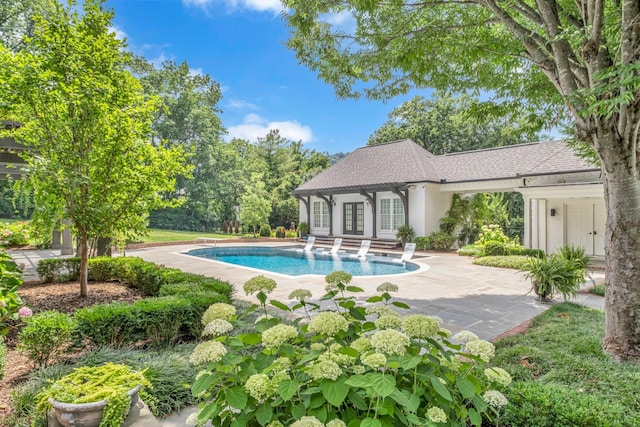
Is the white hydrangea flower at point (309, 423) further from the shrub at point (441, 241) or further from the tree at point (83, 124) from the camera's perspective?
the shrub at point (441, 241)

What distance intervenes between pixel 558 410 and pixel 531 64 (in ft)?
18.6

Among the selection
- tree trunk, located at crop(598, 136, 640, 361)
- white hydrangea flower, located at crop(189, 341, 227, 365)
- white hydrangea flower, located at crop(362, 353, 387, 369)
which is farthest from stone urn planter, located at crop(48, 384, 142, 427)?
tree trunk, located at crop(598, 136, 640, 361)

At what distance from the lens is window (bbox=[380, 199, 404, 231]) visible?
20.1 metres

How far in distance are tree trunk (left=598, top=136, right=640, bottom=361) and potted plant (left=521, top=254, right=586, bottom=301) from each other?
11.1 feet

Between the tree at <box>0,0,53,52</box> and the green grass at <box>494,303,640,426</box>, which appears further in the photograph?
the tree at <box>0,0,53,52</box>

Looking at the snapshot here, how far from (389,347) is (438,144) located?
115 feet

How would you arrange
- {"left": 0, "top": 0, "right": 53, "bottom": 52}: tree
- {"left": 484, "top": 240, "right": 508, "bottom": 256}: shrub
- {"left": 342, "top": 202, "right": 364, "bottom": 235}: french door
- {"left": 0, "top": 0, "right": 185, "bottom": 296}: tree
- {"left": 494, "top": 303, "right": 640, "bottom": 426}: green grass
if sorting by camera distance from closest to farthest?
{"left": 494, "top": 303, "right": 640, "bottom": 426}: green grass < {"left": 0, "top": 0, "right": 185, "bottom": 296}: tree < {"left": 484, "top": 240, "right": 508, "bottom": 256}: shrub < {"left": 342, "top": 202, "right": 364, "bottom": 235}: french door < {"left": 0, "top": 0, "right": 53, "bottom": 52}: tree

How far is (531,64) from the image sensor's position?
6.03 metres

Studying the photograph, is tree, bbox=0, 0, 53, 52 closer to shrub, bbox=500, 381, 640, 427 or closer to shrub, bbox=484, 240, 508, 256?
shrub, bbox=484, 240, 508, 256

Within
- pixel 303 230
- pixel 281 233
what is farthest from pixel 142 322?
pixel 281 233

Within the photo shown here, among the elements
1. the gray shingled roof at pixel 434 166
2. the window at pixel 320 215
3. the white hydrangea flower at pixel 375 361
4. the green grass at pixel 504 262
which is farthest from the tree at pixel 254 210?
the white hydrangea flower at pixel 375 361

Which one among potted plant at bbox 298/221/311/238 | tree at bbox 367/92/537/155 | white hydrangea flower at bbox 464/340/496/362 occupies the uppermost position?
tree at bbox 367/92/537/155

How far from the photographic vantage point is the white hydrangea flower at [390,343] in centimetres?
176

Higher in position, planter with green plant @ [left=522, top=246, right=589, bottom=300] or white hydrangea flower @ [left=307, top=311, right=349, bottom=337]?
white hydrangea flower @ [left=307, top=311, right=349, bottom=337]
